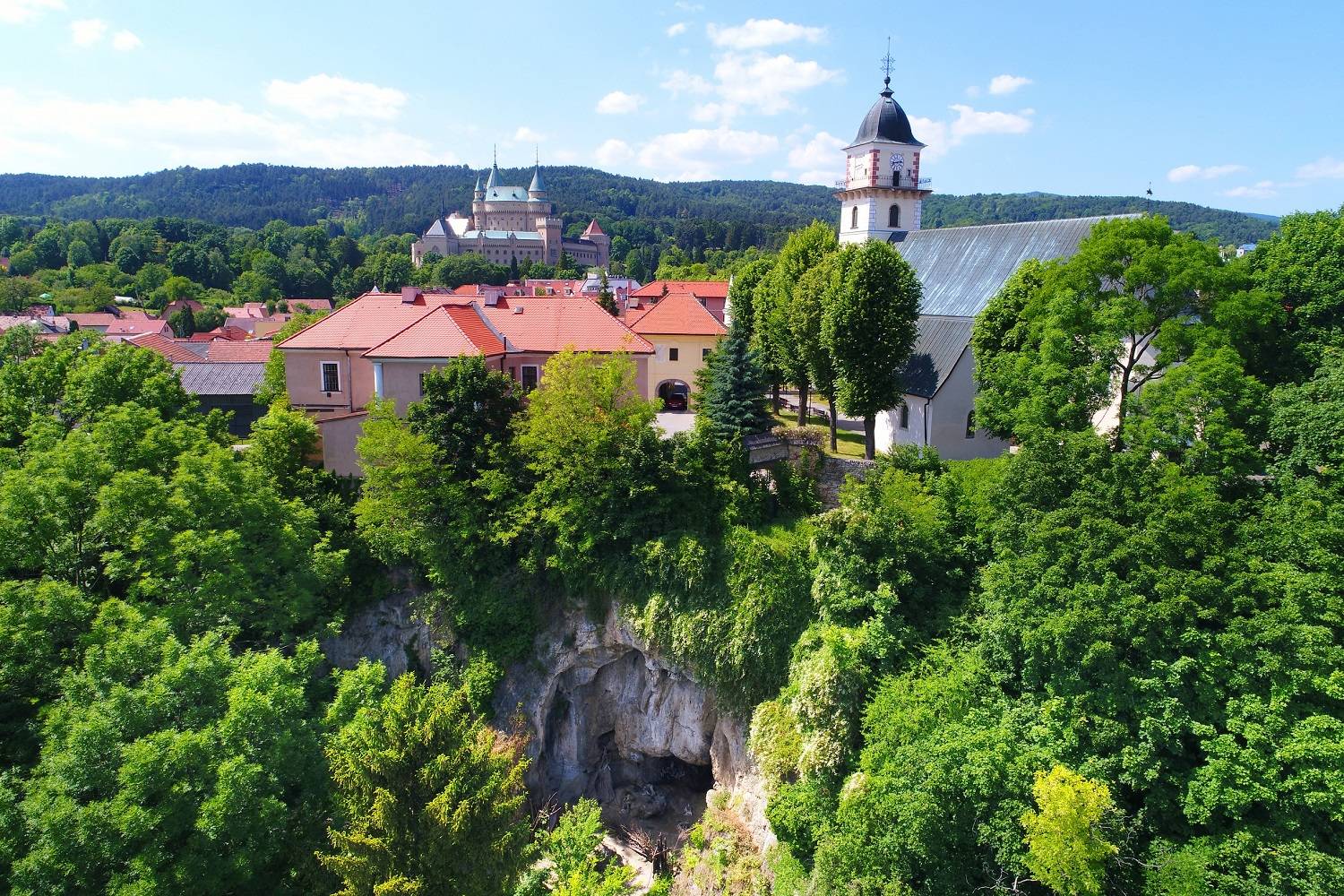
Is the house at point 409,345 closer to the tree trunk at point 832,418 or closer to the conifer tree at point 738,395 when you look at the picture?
the conifer tree at point 738,395

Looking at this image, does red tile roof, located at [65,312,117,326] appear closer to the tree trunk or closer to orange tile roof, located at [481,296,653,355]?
orange tile roof, located at [481,296,653,355]

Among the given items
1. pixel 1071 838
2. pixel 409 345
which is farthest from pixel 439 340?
pixel 1071 838

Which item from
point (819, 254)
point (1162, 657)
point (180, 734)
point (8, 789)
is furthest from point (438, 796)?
point (819, 254)

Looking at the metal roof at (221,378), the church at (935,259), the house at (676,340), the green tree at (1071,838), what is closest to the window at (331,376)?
the metal roof at (221,378)

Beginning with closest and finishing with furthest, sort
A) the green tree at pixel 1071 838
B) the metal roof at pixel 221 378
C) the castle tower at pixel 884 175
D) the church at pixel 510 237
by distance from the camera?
1. the green tree at pixel 1071 838
2. the metal roof at pixel 221 378
3. the castle tower at pixel 884 175
4. the church at pixel 510 237

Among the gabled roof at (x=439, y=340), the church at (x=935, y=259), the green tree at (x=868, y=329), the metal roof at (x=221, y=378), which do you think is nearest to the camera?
the green tree at (x=868, y=329)

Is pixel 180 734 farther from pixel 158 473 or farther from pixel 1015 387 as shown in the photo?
pixel 1015 387
